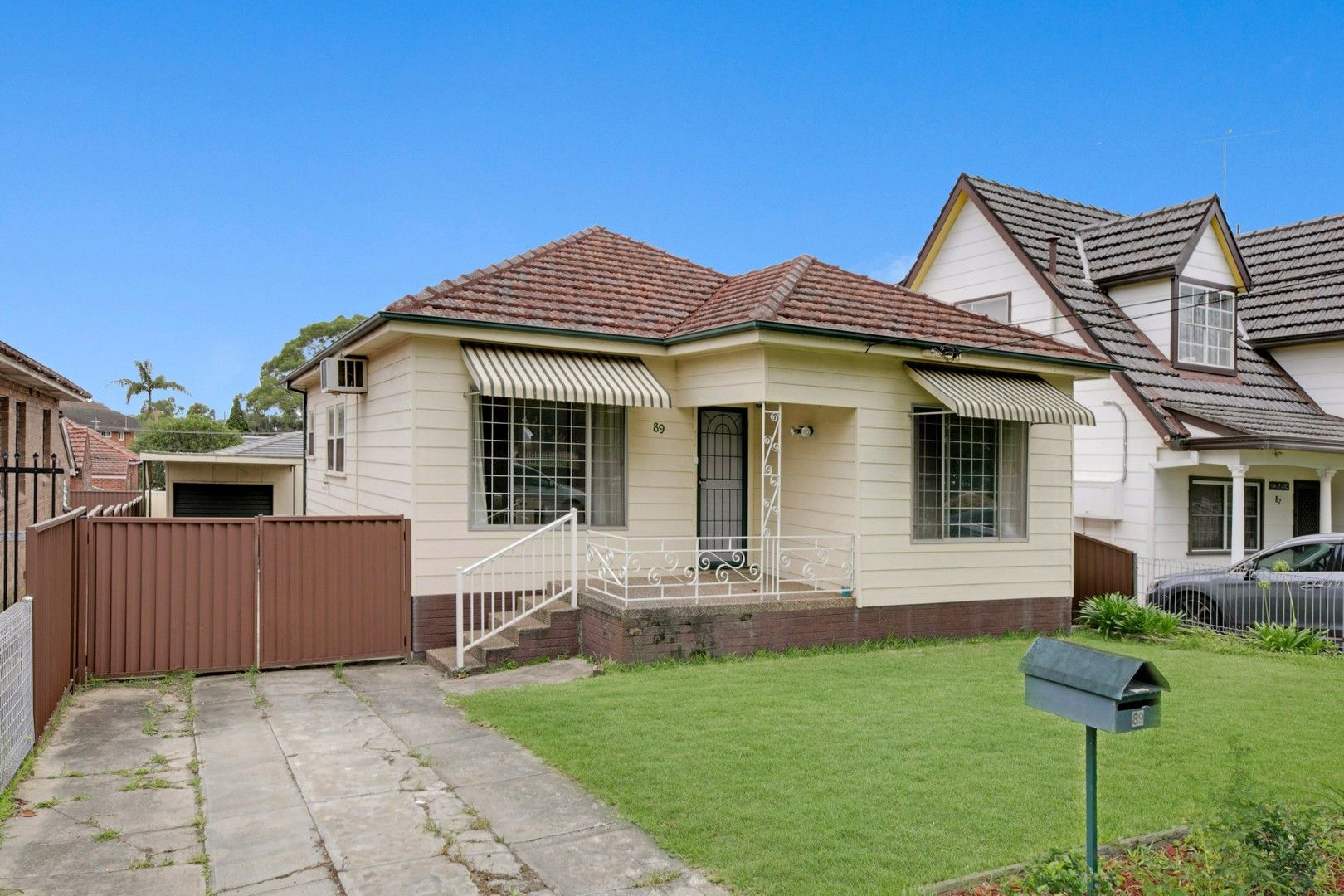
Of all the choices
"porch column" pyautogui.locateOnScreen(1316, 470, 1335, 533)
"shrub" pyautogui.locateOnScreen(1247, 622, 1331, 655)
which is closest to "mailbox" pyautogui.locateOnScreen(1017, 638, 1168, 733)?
"shrub" pyautogui.locateOnScreen(1247, 622, 1331, 655)

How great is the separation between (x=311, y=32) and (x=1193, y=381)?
19705 mm

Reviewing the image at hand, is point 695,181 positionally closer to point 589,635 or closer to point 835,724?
point 589,635

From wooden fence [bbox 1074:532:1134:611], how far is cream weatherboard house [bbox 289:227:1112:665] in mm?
1664

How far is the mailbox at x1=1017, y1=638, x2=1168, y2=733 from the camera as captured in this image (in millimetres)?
4086

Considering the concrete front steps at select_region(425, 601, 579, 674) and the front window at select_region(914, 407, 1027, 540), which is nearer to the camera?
the concrete front steps at select_region(425, 601, 579, 674)

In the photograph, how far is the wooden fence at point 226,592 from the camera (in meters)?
9.80

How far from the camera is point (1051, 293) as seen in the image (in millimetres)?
17734

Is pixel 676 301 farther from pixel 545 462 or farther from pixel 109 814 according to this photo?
pixel 109 814

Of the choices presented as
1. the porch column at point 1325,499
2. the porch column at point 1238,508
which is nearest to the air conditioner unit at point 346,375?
the porch column at point 1238,508

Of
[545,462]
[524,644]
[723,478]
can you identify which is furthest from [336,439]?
[524,644]

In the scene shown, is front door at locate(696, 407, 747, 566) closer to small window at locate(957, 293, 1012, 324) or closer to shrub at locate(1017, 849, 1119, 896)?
small window at locate(957, 293, 1012, 324)

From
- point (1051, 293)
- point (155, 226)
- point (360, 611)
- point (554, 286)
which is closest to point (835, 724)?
point (360, 611)

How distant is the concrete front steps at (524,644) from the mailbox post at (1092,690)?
22.6 feet

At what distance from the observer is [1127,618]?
43.9 feet
